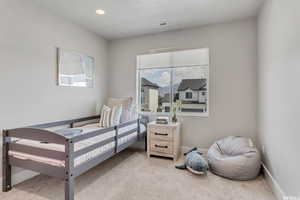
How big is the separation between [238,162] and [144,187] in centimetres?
132

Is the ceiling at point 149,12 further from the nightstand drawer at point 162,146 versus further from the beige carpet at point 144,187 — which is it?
the beige carpet at point 144,187

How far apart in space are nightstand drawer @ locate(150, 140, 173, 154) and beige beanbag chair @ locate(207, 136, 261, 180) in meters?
0.68

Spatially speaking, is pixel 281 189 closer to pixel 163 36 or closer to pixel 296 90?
pixel 296 90

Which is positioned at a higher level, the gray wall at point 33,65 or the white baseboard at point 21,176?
the gray wall at point 33,65

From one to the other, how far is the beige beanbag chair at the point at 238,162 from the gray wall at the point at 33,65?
2549 mm

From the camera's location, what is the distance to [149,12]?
262 cm

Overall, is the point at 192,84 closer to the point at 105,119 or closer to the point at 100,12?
the point at 105,119

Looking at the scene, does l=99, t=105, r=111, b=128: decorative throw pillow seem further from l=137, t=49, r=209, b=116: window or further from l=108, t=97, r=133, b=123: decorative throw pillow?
l=137, t=49, r=209, b=116: window

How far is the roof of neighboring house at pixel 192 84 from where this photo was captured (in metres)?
3.25

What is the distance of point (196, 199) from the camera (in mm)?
1800

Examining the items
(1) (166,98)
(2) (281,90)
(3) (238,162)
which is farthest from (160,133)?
(2) (281,90)

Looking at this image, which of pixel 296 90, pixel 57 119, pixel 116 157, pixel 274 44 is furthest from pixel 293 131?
pixel 57 119

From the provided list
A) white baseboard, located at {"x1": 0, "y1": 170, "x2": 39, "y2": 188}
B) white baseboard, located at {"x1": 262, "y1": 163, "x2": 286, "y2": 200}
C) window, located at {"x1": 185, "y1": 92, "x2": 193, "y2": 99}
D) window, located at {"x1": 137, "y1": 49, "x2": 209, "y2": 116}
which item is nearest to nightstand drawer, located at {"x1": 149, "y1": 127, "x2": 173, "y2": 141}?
window, located at {"x1": 137, "y1": 49, "x2": 209, "y2": 116}

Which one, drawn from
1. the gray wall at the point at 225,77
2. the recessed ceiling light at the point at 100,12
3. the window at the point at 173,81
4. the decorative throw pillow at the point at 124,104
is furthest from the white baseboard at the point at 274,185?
the recessed ceiling light at the point at 100,12
